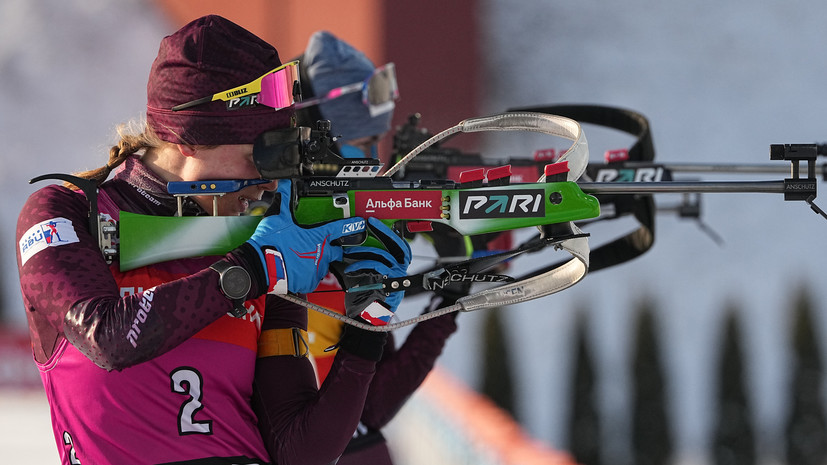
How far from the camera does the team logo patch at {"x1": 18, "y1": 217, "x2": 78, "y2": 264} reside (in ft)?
5.23

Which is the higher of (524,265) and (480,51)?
(480,51)

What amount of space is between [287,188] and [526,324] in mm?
11035

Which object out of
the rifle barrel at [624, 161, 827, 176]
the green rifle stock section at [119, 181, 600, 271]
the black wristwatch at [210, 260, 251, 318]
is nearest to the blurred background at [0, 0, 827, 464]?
the rifle barrel at [624, 161, 827, 176]

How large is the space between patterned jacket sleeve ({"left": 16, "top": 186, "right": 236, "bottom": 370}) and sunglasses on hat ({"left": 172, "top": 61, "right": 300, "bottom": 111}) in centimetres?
28

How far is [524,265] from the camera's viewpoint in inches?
460

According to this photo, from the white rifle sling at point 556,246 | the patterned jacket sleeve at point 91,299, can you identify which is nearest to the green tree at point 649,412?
the white rifle sling at point 556,246

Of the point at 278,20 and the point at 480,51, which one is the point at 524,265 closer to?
the point at 480,51

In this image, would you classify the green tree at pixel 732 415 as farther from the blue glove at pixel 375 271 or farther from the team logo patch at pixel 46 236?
the team logo patch at pixel 46 236

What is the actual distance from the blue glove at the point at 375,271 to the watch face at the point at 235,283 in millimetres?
226

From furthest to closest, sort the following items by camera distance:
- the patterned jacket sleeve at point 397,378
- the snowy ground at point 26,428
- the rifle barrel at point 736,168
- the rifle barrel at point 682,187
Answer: the snowy ground at point 26,428 < the rifle barrel at point 736,168 < the patterned jacket sleeve at point 397,378 < the rifle barrel at point 682,187

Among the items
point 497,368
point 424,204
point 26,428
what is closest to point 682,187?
point 424,204

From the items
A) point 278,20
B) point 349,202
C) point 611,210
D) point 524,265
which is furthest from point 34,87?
point 349,202

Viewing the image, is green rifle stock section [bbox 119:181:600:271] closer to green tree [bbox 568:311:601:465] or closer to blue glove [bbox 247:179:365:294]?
blue glove [bbox 247:179:365:294]

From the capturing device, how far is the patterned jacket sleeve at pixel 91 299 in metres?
1.53
